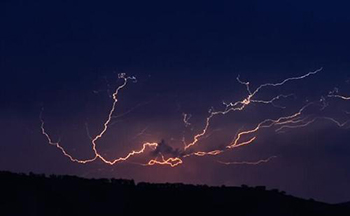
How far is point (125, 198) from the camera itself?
132ft

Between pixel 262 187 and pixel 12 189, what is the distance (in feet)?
41.5

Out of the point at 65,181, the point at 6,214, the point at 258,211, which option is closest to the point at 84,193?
the point at 65,181

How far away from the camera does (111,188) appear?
40.9 m

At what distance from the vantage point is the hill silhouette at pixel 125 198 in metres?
37.9

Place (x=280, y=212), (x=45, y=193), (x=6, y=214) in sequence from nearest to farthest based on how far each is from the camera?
(x=6, y=214) → (x=45, y=193) → (x=280, y=212)

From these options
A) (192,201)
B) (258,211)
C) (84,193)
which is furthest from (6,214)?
(258,211)

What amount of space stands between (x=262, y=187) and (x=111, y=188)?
7.84 metres

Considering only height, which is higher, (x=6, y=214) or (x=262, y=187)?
(x=262, y=187)

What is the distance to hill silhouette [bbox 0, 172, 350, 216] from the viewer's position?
37.9m

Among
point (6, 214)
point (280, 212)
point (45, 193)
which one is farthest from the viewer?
point (280, 212)

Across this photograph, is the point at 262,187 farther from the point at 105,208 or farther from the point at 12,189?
the point at 12,189

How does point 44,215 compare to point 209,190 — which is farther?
point 209,190

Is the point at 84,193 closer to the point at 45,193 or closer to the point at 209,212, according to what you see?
the point at 45,193

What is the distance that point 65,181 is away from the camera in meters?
40.2
